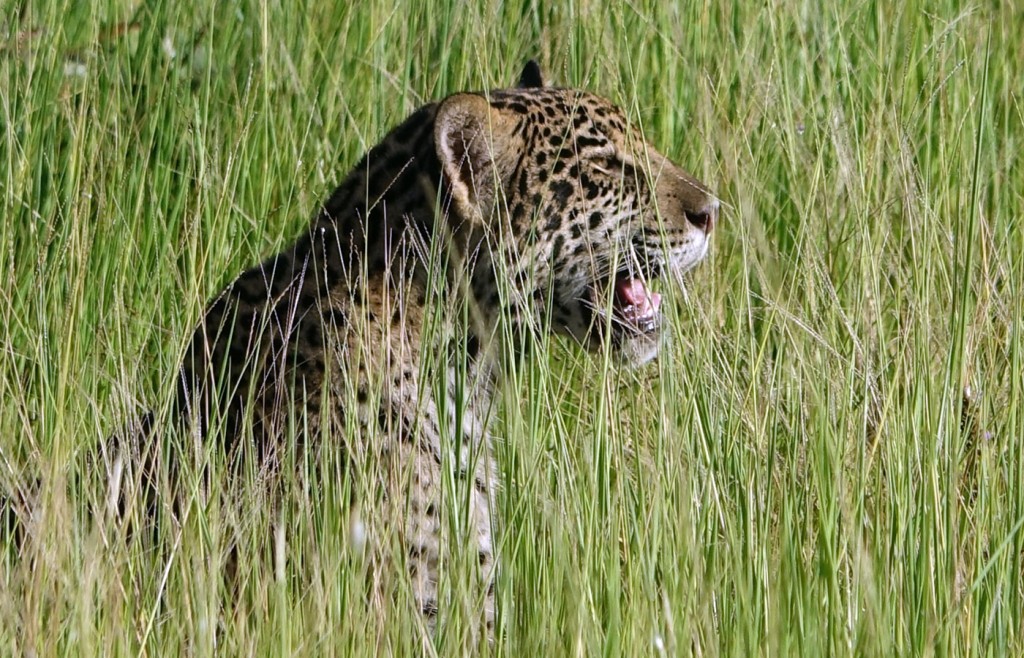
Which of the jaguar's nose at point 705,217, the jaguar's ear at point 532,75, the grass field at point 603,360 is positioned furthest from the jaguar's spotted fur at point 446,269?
the jaguar's ear at point 532,75

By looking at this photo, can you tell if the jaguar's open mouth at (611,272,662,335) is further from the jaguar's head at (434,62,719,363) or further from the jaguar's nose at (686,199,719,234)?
the jaguar's nose at (686,199,719,234)

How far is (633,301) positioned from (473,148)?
513mm

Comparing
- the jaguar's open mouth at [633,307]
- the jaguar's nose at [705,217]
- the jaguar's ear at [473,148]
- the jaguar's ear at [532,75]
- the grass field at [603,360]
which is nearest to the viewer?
the grass field at [603,360]

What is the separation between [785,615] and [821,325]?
3.43 ft

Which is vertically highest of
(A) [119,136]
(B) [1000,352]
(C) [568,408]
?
(A) [119,136]

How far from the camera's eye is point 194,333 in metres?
3.73

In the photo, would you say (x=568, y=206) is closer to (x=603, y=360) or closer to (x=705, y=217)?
(x=705, y=217)

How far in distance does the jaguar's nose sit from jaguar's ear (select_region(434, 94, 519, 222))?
1.52 feet

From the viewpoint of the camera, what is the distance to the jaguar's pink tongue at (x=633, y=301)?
3770mm

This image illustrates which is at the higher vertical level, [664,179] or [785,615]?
[664,179]

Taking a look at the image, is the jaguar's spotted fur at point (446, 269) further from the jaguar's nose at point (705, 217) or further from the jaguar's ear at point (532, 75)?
the jaguar's ear at point (532, 75)

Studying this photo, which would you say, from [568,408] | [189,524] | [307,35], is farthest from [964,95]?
[189,524]

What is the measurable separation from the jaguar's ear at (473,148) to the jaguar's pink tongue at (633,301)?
38 cm

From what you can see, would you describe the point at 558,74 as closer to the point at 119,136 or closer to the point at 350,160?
the point at 350,160
